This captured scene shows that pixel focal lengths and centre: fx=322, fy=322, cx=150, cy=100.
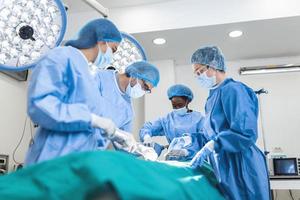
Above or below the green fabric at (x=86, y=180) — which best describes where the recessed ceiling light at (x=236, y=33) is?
above

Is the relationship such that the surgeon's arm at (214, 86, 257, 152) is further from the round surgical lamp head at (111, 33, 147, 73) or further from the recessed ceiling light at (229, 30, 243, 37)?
the recessed ceiling light at (229, 30, 243, 37)

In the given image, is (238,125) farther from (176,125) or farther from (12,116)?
(12,116)

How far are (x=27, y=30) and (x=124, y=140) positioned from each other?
0.93 m

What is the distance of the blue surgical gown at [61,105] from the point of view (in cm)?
116

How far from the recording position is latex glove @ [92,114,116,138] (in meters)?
1.25

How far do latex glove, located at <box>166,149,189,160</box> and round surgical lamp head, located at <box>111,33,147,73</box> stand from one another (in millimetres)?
699

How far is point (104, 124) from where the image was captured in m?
1.29

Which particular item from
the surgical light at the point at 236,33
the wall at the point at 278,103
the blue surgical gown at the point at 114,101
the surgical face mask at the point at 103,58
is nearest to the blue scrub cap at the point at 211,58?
the blue surgical gown at the point at 114,101

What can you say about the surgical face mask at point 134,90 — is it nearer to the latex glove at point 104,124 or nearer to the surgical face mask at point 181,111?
the latex glove at point 104,124

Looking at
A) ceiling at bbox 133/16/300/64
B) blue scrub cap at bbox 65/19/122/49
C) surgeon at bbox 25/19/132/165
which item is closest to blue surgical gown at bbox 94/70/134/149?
blue scrub cap at bbox 65/19/122/49

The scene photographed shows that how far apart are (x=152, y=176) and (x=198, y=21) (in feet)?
8.76

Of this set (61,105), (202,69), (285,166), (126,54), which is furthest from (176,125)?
(61,105)

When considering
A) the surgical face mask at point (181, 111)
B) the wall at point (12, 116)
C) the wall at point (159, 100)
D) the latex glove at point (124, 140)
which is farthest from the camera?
the wall at point (159, 100)

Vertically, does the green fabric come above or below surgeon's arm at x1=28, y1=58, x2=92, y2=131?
below
